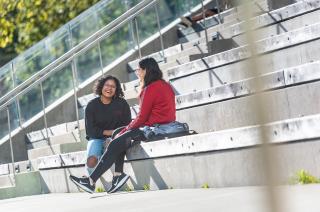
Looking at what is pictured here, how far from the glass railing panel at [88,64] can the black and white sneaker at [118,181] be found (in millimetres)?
5359

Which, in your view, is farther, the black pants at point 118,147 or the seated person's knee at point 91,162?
the seated person's knee at point 91,162

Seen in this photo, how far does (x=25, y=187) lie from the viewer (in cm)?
1116

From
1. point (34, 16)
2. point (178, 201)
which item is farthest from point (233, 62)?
point (34, 16)

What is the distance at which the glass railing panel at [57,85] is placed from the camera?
13.4m

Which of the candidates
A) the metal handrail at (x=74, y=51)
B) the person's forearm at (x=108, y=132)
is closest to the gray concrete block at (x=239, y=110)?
the person's forearm at (x=108, y=132)

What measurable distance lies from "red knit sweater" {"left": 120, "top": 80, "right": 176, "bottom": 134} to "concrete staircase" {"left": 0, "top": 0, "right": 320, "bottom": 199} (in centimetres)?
30

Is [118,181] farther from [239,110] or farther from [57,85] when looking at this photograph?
[57,85]

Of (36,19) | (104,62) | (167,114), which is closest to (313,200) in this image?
(167,114)

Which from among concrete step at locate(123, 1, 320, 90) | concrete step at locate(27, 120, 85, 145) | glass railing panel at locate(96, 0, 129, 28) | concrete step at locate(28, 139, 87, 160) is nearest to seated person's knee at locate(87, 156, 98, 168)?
concrete step at locate(28, 139, 87, 160)

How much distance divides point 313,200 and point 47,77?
8.00 metres

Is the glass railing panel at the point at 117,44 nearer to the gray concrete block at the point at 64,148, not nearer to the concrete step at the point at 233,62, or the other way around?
the concrete step at the point at 233,62

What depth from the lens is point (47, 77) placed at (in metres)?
12.4

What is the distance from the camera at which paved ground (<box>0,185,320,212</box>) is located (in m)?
5.22

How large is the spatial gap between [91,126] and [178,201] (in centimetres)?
323
